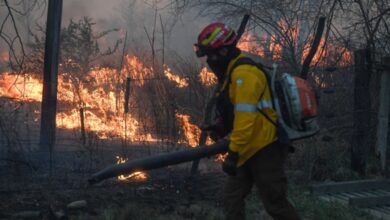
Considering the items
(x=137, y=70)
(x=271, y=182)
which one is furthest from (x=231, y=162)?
(x=137, y=70)

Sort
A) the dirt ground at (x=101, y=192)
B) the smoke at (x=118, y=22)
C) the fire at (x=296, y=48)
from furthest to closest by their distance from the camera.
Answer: the smoke at (x=118, y=22), the fire at (x=296, y=48), the dirt ground at (x=101, y=192)

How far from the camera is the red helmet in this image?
15.3 ft

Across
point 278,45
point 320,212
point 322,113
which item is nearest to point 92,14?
point 278,45

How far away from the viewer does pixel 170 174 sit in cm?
746

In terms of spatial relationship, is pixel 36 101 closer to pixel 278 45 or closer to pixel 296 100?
pixel 278 45

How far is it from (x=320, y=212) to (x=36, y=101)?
636cm

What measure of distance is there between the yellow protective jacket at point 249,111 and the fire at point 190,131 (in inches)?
153

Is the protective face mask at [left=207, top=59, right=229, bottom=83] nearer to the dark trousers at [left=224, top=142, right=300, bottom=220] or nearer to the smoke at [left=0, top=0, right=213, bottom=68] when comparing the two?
the dark trousers at [left=224, top=142, right=300, bottom=220]

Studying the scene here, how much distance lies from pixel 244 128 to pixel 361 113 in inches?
170

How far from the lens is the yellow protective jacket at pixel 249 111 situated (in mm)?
4410

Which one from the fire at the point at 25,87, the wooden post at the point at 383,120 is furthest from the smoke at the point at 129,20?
the wooden post at the point at 383,120

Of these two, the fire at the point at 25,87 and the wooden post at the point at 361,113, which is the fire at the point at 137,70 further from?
the wooden post at the point at 361,113

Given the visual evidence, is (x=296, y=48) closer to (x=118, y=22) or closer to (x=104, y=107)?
(x=104, y=107)

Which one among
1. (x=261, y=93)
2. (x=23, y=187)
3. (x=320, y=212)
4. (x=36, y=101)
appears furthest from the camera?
(x=36, y=101)
